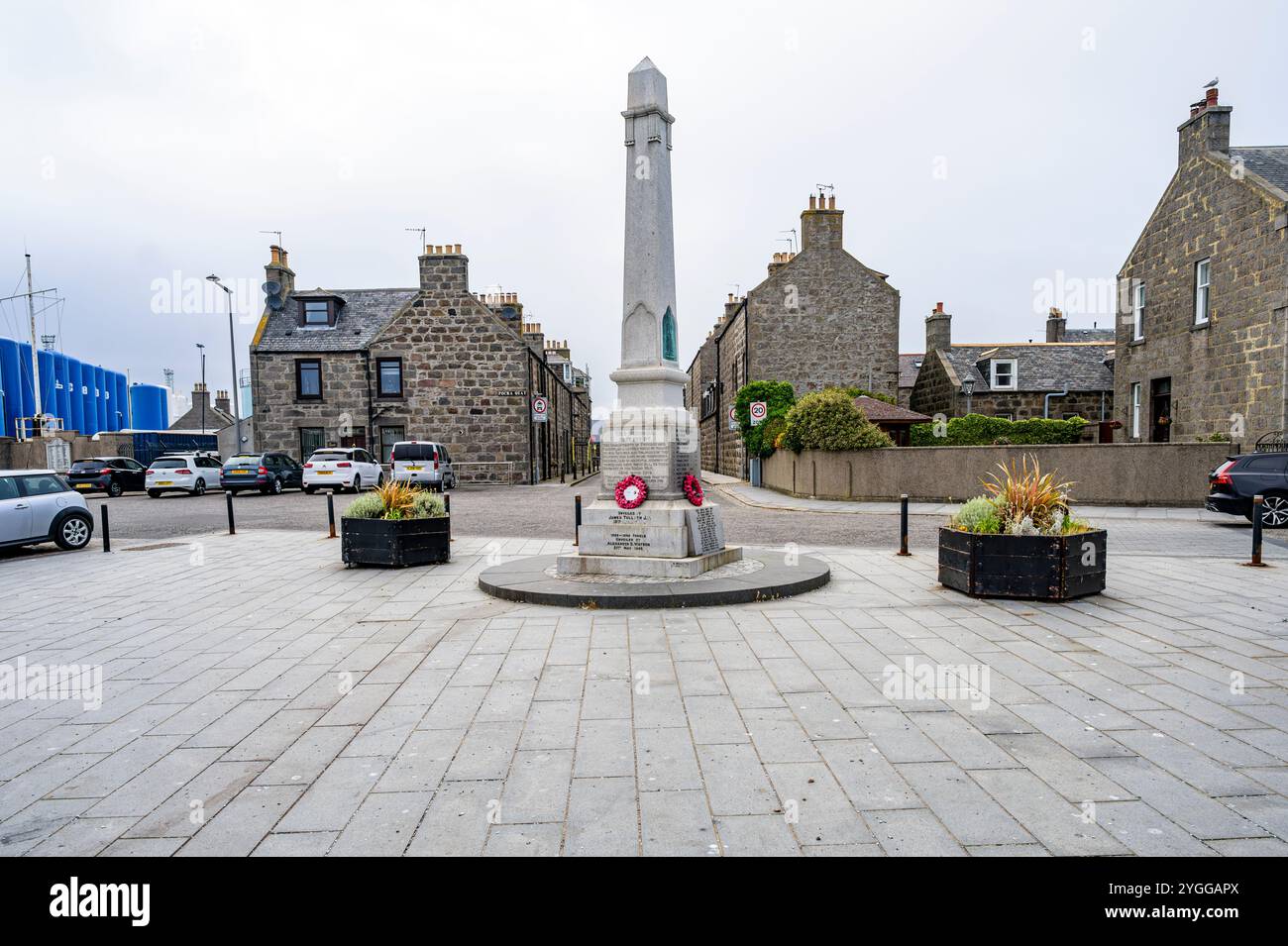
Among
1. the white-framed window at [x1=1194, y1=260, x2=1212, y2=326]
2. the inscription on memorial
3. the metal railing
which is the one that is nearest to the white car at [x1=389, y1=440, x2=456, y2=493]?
the metal railing

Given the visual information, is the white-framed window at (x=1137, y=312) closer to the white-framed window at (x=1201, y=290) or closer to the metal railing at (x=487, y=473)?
the white-framed window at (x=1201, y=290)

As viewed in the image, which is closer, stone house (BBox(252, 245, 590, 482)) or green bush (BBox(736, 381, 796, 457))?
green bush (BBox(736, 381, 796, 457))

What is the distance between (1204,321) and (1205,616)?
62.7 feet

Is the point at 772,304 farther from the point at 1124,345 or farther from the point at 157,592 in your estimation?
the point at 157,592

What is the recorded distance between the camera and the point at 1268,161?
20016 millimetres

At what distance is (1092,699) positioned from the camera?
4.41m

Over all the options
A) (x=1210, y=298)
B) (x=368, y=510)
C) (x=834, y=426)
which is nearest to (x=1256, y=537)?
(x=368, y=510)

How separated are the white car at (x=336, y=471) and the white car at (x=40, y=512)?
502 inches

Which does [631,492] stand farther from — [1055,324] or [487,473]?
[1055,324]

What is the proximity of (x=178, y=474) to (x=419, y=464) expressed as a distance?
10.4m

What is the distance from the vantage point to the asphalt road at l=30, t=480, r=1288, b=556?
39.8ft

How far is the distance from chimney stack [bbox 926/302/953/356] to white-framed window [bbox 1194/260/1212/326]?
1335cm

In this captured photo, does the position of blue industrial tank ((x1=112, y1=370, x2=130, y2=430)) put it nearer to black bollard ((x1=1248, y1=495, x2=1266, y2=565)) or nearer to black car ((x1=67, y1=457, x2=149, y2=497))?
black car ((x1=67, y1=457, x2=149, y2=497))
